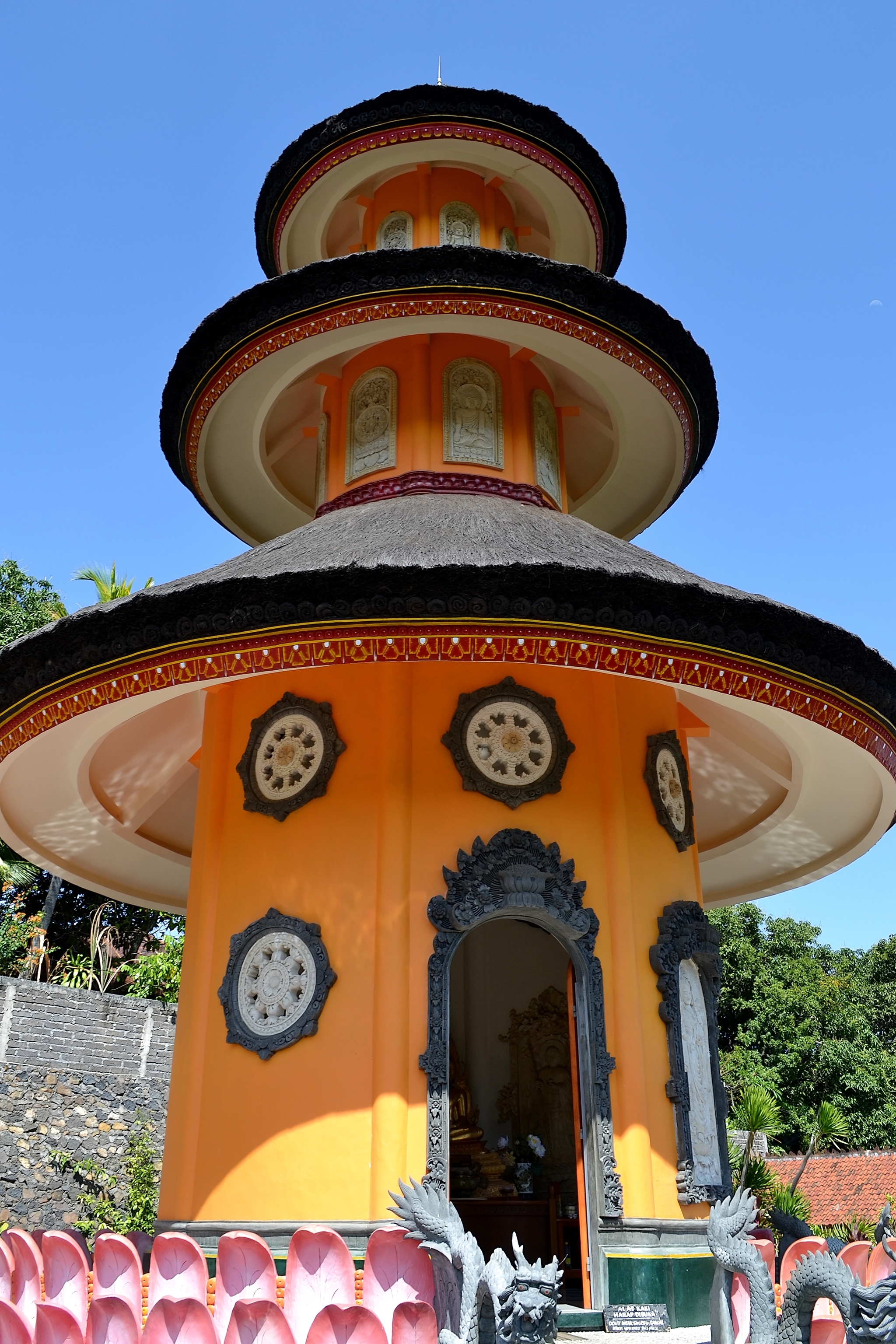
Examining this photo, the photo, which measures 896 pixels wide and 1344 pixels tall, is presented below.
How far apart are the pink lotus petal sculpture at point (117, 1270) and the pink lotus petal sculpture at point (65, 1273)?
0.23 feet

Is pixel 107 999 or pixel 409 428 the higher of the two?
pixel 409 428

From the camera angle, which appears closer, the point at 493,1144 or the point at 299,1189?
the point at 299,1189

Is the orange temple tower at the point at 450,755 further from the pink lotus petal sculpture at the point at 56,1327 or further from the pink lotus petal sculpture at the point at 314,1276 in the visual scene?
the pink lotus petal sculpture at the point at 56,1327

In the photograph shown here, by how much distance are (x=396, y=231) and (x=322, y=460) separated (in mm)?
3101

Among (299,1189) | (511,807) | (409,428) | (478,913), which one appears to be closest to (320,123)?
(409,428)

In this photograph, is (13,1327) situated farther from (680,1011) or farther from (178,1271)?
(680,1011)

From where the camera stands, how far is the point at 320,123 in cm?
1187

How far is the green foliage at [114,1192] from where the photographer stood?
15.3 m

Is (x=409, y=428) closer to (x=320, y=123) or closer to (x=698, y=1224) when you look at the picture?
(x=320, y=123)

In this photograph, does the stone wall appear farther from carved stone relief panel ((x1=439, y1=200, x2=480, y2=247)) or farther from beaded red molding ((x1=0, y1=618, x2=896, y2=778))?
carved stone relief panel ((x1=439, y1=200, x2=480, y2=247))

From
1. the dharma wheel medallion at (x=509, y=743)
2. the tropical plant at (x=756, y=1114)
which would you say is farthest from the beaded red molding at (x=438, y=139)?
the tropical plant at (x=756, y=1114)

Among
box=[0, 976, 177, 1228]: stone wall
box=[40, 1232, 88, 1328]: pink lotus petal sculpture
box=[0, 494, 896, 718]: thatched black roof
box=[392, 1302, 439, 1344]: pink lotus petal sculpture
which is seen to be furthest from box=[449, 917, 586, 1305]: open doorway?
box=[0, 976, 177, 1228]: stone wall

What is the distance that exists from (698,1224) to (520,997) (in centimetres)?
412

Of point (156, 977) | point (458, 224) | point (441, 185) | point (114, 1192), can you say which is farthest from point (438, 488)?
point (156, 977)
